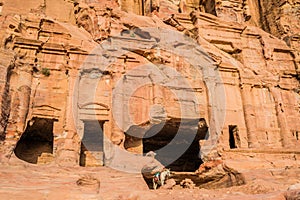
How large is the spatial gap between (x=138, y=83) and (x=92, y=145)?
4055 millimetres

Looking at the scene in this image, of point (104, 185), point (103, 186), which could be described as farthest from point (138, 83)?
A: point (103, 186)

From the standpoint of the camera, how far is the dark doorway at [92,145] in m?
16.1

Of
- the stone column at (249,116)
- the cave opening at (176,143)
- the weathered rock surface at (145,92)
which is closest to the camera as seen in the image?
the weathered rock surface at (145,92)

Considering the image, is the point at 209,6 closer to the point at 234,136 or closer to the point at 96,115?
the point at 234,136

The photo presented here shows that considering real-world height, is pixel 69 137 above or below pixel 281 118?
below

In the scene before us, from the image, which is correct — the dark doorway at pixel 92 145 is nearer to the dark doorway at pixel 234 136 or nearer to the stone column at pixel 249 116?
the dark doorway at pixel 234 136

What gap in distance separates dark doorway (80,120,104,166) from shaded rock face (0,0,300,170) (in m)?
0.06

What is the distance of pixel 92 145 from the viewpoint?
17531mm

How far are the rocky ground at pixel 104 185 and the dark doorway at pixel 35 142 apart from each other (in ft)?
13.9

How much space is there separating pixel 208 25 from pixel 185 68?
500 centimetres

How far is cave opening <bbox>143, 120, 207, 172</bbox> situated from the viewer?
18.2 meters

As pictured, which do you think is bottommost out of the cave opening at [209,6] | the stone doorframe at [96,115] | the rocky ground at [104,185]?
the rocky ground at [104,185]

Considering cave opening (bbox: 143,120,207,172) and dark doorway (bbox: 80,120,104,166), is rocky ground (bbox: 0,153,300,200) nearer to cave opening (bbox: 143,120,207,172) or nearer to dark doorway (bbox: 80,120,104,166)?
dark doorway (bbox: 80,120,104,166)

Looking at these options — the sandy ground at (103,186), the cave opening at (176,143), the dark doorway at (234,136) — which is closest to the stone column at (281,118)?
the dark doorway at (234,136)
